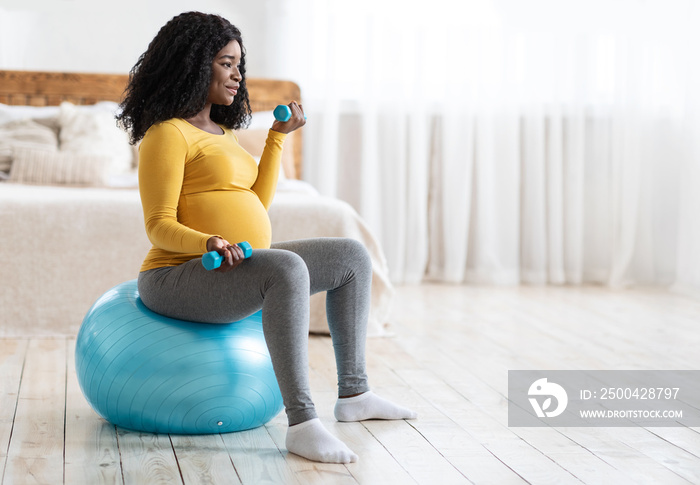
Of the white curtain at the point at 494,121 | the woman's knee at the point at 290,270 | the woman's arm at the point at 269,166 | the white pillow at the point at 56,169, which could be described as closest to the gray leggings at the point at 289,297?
the woman's knee at the point at 290,270

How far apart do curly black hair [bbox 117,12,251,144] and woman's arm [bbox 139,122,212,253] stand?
0.22ft

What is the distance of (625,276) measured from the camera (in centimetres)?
434

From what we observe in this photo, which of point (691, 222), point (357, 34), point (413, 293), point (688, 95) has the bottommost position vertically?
point (413, 293)

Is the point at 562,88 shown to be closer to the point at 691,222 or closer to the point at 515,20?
the point at 515,20

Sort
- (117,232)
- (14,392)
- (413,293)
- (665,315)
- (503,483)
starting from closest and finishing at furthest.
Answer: (503,483), (14,392), (117,232), (665,315), (413,293)

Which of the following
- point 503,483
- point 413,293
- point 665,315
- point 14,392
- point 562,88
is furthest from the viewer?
point 562,88

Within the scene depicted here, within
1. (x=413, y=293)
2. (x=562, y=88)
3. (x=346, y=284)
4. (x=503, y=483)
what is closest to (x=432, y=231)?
(x=413, y=293)

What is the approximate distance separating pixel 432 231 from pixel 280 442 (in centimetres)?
272

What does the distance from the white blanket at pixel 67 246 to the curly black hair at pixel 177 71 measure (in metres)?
1.04

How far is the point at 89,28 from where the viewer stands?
4082mm

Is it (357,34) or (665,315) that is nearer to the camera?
(665,315)

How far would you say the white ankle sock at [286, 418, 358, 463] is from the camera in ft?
5.32

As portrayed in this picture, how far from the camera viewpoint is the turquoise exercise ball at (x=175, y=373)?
1695mm

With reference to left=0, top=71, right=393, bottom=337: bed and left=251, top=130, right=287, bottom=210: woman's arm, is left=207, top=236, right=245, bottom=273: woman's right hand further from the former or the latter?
left=0, top=71, right=393, bottom=337: bed
